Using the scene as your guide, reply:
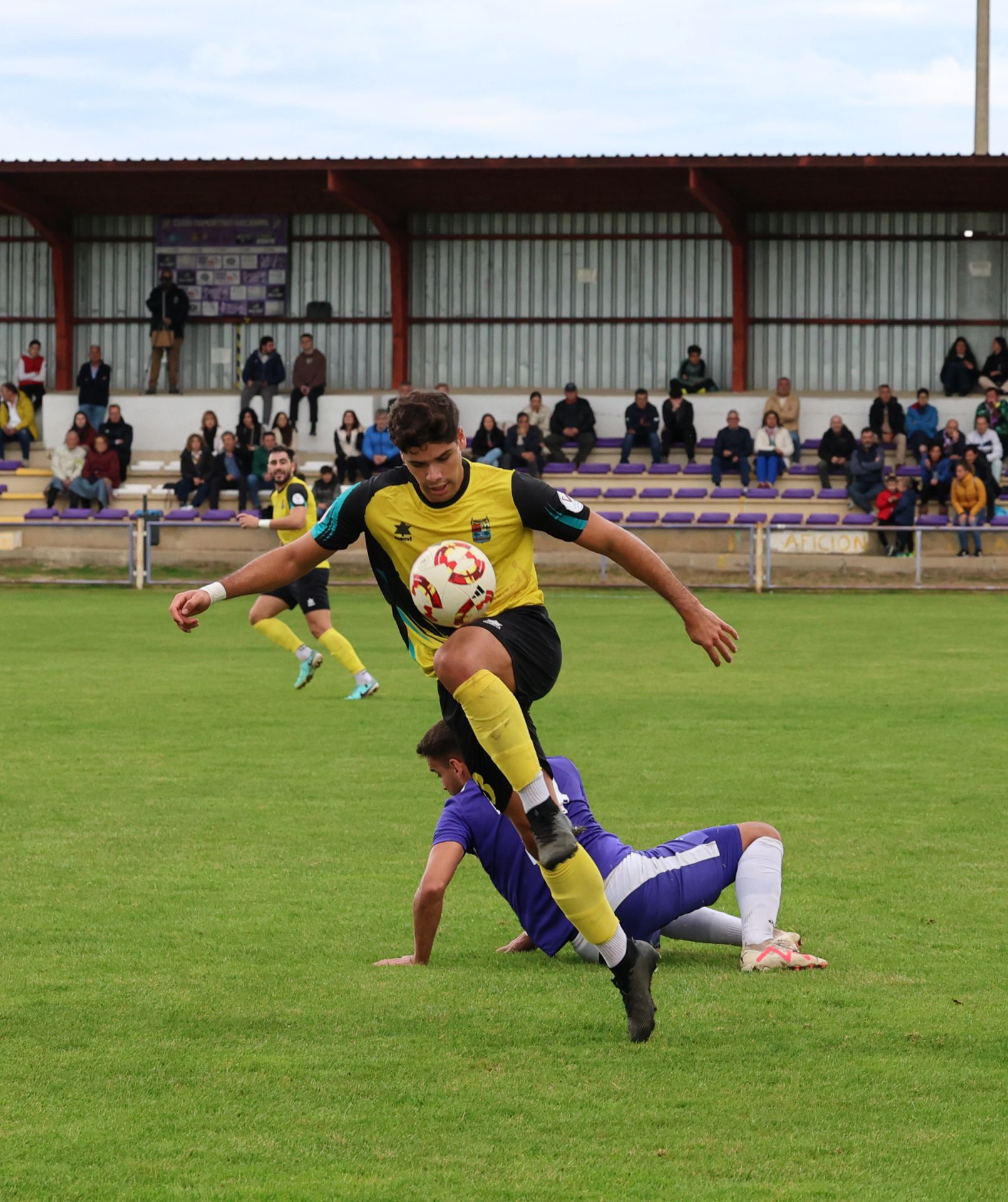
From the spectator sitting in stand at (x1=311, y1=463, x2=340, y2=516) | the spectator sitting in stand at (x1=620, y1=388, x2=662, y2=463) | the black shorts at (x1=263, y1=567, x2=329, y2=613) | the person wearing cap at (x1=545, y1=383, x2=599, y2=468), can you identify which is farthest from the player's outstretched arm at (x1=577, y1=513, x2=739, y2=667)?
the person wearing cap at (x1=545, y1=383, x2=599, y2=468)

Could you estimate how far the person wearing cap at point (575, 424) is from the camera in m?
28.9

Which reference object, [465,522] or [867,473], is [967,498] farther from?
[465,522]

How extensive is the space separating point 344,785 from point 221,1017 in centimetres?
435

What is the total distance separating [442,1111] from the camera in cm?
380

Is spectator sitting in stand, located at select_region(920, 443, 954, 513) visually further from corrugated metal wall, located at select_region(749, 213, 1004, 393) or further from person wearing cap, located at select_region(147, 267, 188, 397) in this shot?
person wearing cap, located at select_region(147, 267, 188, 397)

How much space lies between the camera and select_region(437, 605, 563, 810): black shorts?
470 cm

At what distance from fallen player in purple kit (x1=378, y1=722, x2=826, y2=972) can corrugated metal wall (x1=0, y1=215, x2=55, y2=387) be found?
98.2 ft

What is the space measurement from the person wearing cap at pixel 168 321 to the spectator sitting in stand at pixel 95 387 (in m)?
1.29

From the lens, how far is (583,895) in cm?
450

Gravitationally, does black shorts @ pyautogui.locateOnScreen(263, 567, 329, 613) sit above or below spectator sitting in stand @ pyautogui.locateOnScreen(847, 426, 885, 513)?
below

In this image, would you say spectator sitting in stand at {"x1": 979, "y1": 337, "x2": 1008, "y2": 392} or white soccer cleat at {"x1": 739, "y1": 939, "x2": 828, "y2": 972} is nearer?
white soccer cleat at {"x1": 739, "y1": 939, "x2": 828, "y2": 972}

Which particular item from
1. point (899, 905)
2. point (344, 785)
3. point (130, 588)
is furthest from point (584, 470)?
point (899, 905)

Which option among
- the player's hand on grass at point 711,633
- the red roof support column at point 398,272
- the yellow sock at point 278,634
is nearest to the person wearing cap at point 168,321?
the red roof support column at point 398,272

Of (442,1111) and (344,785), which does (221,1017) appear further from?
(344,785)
